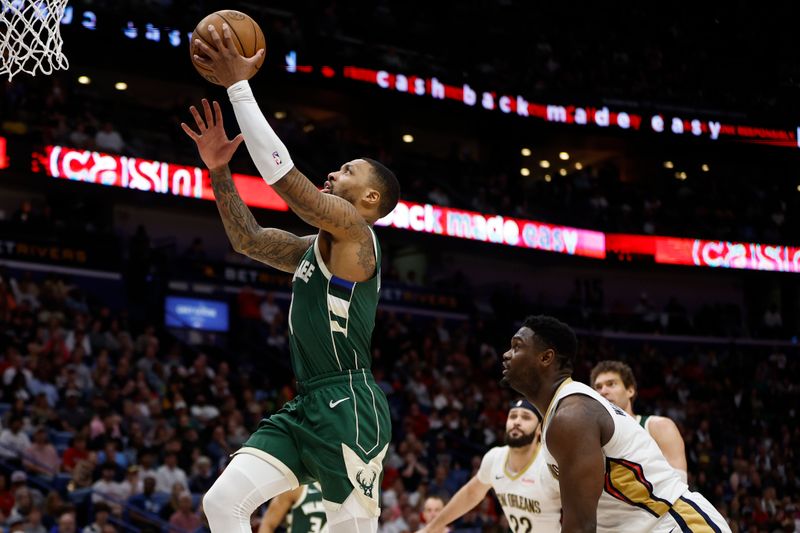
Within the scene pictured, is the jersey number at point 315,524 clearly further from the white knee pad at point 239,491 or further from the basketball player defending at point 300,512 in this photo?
the white knee pad at point 239,491

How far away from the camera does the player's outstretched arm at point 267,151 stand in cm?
450

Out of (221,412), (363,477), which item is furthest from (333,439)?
(221,412)

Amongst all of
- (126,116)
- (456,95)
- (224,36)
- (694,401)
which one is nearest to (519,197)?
(456,95)

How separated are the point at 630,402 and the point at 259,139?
10.8 ft

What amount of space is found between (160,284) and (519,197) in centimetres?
1064

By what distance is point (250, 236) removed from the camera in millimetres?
5184

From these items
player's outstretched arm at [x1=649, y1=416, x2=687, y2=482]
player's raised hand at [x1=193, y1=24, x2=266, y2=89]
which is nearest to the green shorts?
player's raised hand at [x1=193, y1=24, x2=266, y2=89]

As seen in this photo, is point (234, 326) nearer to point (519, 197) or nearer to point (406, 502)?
point (406, 502)

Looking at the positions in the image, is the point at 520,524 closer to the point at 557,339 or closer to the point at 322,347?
the point at 557,339

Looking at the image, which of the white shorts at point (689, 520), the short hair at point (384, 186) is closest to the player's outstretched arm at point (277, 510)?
the short hair at point (384, 186)

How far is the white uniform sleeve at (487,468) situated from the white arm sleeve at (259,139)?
3.68 m

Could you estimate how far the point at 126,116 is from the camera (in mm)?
21031

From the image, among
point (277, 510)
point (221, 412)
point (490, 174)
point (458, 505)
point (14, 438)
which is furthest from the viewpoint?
point (490, 174)

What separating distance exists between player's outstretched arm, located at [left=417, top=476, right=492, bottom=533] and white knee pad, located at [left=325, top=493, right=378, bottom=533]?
240 centimetres
